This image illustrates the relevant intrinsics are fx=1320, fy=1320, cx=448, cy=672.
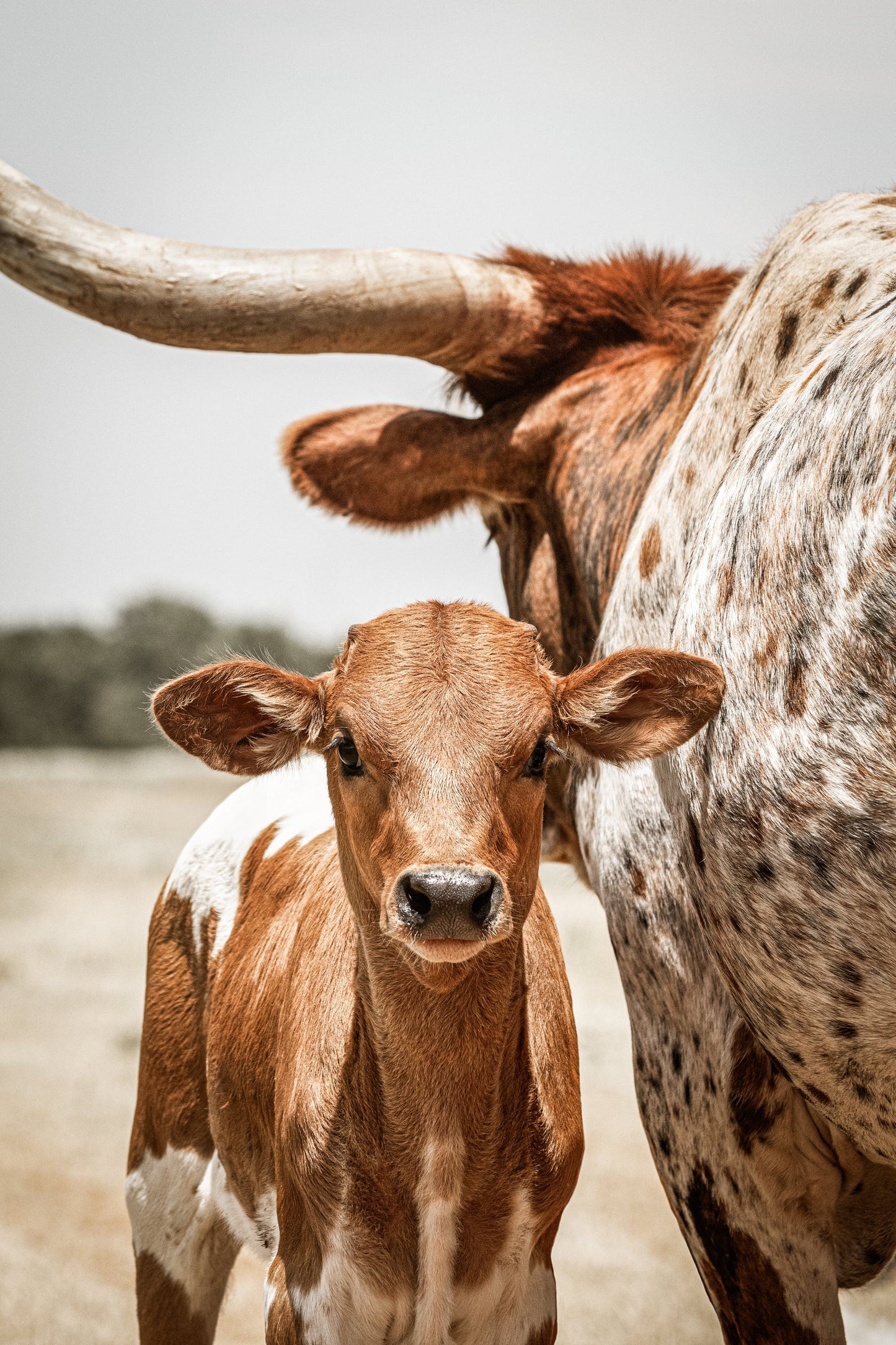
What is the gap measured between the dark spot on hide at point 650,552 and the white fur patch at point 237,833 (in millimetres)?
1289

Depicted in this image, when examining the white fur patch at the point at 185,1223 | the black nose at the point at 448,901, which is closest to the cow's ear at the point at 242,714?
the black nose at the point at 448,901

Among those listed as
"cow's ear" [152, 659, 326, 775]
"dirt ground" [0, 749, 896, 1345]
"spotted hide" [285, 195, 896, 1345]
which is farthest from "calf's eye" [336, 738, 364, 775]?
"dirt ground" [0, 749, 896, 1345]

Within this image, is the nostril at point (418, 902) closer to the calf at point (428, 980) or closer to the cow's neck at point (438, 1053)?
the calf at point (428, 980)

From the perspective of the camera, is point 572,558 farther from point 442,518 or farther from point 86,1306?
point 86,1306

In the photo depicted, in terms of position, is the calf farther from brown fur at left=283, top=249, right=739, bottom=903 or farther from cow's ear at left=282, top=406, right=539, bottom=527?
cow's ear at left=282, top=406, right=539, bottom=527

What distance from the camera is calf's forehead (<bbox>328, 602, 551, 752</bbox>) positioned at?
2.42 metres

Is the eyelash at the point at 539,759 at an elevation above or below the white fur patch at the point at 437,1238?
above

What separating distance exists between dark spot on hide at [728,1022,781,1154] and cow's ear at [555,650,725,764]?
58 cm

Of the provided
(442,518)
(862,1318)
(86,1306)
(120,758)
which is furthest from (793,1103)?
(120,758)

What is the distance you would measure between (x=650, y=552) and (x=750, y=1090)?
43.1 inches

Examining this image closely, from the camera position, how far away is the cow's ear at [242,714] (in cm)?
256

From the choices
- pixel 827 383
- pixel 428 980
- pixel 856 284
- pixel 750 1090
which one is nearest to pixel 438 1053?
pixel 428 980

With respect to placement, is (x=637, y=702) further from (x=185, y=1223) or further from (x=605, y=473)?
(x=185, y=1223)

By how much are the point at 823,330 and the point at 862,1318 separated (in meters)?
3.88
